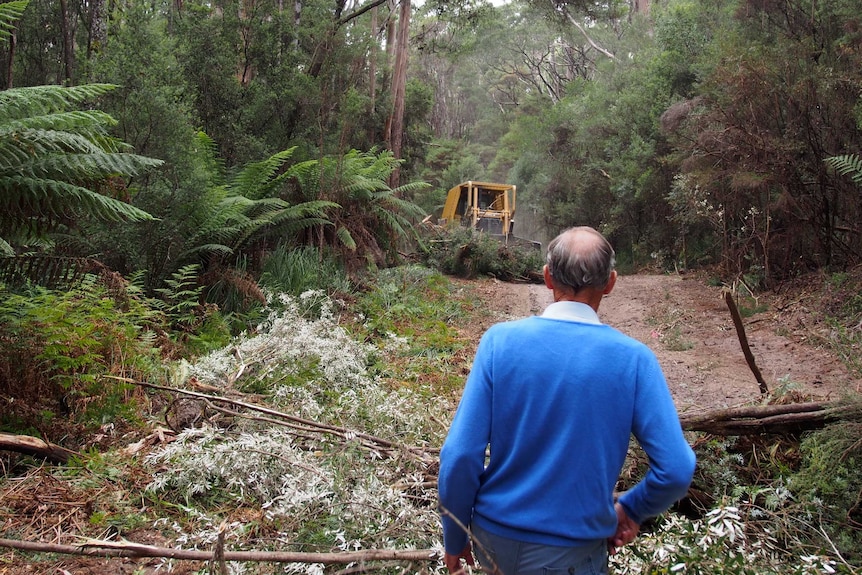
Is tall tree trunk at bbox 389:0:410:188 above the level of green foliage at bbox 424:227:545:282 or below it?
above

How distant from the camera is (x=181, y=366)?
16.1 ft

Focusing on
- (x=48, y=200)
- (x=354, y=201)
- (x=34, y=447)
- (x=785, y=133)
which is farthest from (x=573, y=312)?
(x=785, y=133)

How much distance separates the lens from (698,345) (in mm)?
8453

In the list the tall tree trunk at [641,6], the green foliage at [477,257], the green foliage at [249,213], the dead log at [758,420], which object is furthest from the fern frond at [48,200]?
the tall tree trunk at [641,6]

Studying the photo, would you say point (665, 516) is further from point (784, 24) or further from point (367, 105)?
point (367, 105)

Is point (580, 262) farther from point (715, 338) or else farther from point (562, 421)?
point (715, 338)

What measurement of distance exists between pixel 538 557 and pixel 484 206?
78.0ft

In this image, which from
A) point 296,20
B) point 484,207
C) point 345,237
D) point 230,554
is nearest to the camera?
point 230,554

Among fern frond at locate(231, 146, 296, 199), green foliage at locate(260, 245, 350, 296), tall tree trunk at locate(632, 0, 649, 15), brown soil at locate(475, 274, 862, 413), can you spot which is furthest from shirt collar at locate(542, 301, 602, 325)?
Result: tall tree trunk at locate(632, 0, 649, 15)

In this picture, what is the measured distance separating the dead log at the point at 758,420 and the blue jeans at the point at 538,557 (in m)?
1.84

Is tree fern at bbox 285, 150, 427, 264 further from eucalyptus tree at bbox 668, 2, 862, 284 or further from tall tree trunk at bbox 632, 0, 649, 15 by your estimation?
tall tree trunk at bbox 632, 0, 649, 15

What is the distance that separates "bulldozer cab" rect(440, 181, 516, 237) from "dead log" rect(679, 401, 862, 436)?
19299mm

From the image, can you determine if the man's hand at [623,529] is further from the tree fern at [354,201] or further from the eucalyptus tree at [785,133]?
the eucalyptus tree at [785,133]

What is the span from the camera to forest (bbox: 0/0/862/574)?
3066mm
